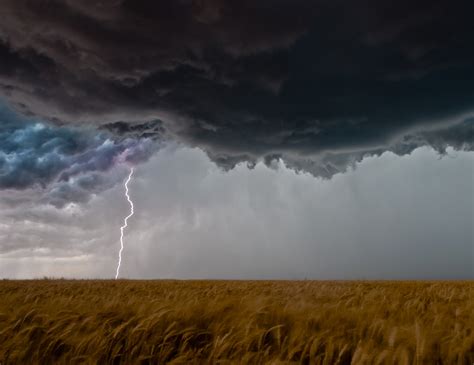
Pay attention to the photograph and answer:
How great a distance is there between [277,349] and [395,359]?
900mm

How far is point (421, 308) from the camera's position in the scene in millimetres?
5559

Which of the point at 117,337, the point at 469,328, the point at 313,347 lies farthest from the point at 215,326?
the point at 469,328

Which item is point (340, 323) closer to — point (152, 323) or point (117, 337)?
point (152, 323)

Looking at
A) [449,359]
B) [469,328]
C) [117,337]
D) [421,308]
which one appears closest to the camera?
[449,359]

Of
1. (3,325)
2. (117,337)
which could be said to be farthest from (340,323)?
(3,325)

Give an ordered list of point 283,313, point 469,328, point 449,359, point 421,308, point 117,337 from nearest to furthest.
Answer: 1. point 449,359
2. point 117,337
3. point 469,328
4. point 283,313
5. point 421,308

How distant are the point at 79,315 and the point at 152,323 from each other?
78 cm

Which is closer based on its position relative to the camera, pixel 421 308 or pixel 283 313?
pixel 283 313

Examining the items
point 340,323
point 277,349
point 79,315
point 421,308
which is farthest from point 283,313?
point 421,308

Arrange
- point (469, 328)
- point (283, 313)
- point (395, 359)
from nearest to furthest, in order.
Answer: point (395, 359) → point (469, 328) → point (283, 313)

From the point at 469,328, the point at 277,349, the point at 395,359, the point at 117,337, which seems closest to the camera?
the point at 395,359

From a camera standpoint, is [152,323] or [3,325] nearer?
[152,323]

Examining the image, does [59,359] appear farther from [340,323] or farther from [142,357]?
[340,323]

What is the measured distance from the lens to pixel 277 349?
Answer: 3254 mm
